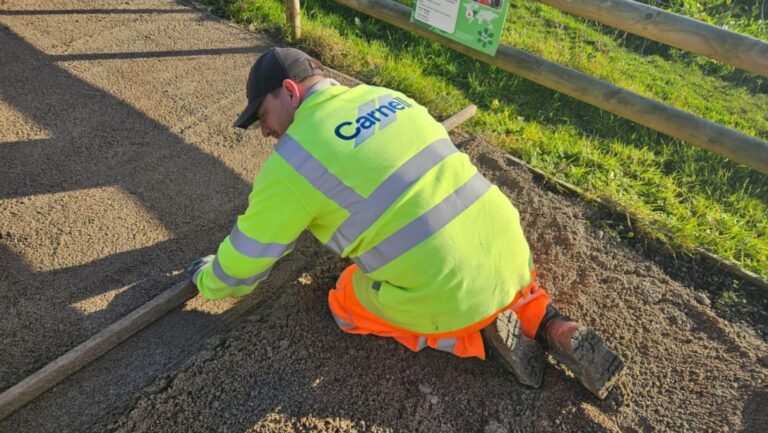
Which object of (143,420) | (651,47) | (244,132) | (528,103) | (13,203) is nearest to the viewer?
(143,420)

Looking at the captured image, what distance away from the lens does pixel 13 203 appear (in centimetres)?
326

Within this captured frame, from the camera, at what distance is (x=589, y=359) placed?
246 centimetres

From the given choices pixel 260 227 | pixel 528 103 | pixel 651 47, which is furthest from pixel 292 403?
pixel 651 47

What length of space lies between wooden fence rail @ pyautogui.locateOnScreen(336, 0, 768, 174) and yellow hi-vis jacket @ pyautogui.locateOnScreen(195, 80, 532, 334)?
82.6 inches

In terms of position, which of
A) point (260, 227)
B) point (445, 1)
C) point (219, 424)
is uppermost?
point (445, 1)

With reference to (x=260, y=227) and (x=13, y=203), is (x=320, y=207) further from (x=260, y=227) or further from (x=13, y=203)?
(x=13, y=203)

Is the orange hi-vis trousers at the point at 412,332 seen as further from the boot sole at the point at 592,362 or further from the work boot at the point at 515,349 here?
the boot sole at the point at 592,362

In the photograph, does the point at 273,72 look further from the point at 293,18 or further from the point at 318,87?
the point at 293,18

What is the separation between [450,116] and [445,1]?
0.88m

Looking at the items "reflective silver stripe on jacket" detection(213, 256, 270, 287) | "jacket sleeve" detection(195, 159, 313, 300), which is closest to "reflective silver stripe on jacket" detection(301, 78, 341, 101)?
"jacket sleeve" detection(195, 159, 313, 300)

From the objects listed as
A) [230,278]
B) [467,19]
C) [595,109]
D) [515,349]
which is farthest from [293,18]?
[515,349]

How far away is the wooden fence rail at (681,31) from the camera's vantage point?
10.2ft

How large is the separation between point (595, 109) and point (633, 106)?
949mm

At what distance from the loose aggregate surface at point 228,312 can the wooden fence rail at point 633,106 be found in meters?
0.74
